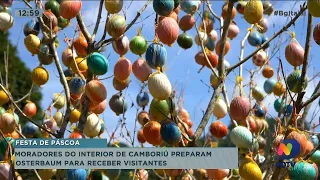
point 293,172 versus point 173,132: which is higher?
point 173,132

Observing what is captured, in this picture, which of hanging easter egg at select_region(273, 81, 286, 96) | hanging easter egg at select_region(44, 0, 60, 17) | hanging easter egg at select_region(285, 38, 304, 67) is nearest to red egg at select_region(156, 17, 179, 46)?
hanging easter egg at select_region(285, 38, 304, 67)

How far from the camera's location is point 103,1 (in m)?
2.53

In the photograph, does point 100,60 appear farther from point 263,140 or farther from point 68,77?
point 263,140

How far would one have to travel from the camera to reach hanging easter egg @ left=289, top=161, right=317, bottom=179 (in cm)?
200

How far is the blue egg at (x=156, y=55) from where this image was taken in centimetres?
220

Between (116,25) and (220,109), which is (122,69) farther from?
(220,109)

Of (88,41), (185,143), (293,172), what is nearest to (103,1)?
(88,41)

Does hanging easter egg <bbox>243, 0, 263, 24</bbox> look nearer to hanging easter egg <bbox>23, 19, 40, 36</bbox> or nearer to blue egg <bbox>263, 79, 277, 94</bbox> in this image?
blue egg <bbox>263, 79, 277, 94</bbox>

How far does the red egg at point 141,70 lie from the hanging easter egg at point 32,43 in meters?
0.59

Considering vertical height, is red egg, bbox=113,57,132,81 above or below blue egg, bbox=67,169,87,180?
above

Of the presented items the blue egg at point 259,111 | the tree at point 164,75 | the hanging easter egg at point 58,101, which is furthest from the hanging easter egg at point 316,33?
the hanging easter egg at point 58,101

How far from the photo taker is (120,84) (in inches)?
102

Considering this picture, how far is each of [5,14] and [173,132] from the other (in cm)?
107

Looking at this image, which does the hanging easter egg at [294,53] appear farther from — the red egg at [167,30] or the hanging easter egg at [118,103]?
the hanging easter egg at [118,103]
